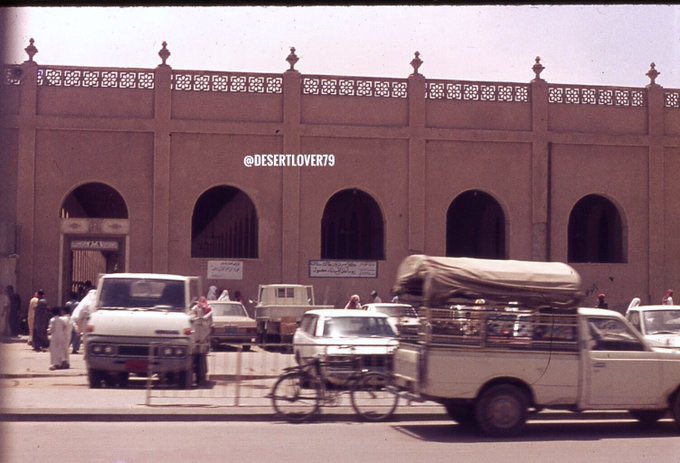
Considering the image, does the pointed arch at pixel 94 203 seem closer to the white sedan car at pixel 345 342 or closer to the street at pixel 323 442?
the white sedan car at pixel 345 342

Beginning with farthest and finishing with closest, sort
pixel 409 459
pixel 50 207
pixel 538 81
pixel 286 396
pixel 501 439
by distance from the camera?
pixel 538 81 < pixel 50 207 < pixel 286 396 < pixel 501 439 < pixel 409 459

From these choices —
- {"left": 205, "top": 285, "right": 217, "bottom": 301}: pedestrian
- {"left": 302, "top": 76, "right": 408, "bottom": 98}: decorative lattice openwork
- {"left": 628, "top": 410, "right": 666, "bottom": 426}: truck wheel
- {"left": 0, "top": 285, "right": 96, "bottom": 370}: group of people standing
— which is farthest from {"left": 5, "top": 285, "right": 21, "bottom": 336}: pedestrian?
{"left": 628, "top": 410, "right": 666, "bottom": 426}: truck wheel

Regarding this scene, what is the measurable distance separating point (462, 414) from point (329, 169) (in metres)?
20.4

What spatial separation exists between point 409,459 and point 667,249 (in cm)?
2626

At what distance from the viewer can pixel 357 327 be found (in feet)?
57.3

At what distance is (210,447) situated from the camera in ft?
36.9

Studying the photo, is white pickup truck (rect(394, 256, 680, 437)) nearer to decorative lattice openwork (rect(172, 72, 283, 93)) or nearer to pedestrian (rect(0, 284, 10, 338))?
pedestrian (rect(0, 284, 10, 338))

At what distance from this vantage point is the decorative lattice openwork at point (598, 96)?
34.2 metres

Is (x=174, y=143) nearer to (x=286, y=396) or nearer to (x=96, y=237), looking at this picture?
(x=96, y=237)

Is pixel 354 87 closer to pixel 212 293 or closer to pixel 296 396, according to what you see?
pixel 212 293

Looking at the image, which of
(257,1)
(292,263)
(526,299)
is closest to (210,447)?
(526,299)

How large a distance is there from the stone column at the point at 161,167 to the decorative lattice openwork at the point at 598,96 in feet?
43.7

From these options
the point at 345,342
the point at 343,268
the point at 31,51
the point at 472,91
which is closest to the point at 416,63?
the point at 472,91

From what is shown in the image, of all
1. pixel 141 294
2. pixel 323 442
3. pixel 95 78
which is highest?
pixel 95 78
